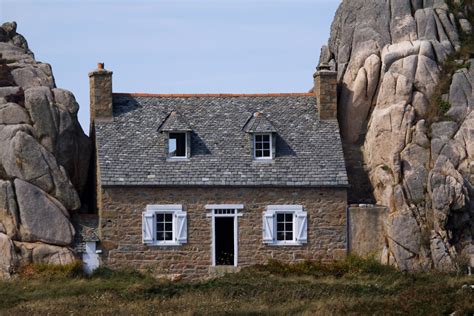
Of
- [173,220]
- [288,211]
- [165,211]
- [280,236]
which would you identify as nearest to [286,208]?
[288,211]

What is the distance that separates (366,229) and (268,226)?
3.60m

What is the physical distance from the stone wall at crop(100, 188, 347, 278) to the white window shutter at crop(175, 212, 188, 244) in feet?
0.68

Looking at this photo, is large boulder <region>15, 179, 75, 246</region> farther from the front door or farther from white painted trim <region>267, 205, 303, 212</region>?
white painted trim <region>267, 205, 303, 212</region>

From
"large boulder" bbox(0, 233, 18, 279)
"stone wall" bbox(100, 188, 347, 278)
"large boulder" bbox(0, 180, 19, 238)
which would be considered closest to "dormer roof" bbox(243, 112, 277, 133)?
"stone wall" bbox(100, 188, 347, 278)

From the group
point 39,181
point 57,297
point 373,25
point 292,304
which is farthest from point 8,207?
point 373,25

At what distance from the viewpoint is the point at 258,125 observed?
47.7 metres

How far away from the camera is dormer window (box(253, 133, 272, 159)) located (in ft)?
156

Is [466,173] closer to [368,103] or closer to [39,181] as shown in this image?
[368,103]

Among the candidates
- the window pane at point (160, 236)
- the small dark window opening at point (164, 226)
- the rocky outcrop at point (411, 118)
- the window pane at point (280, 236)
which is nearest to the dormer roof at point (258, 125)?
the rocky outcrop at point (411, 118)

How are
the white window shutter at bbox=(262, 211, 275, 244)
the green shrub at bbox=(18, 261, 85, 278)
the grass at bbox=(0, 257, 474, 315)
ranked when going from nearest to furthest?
the grass at bbox=(0, 257, 474, 315), the green shrub at bbox=(18, 261, 85, 278), the white window shutter at bbox=(262, 211, 275, 244)

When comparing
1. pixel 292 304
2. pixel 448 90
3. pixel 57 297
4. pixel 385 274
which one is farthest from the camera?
pixel 448 90

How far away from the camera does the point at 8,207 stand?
44.7m

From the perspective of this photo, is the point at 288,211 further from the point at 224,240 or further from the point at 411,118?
the point at 411,118

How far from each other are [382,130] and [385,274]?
6350 mm
